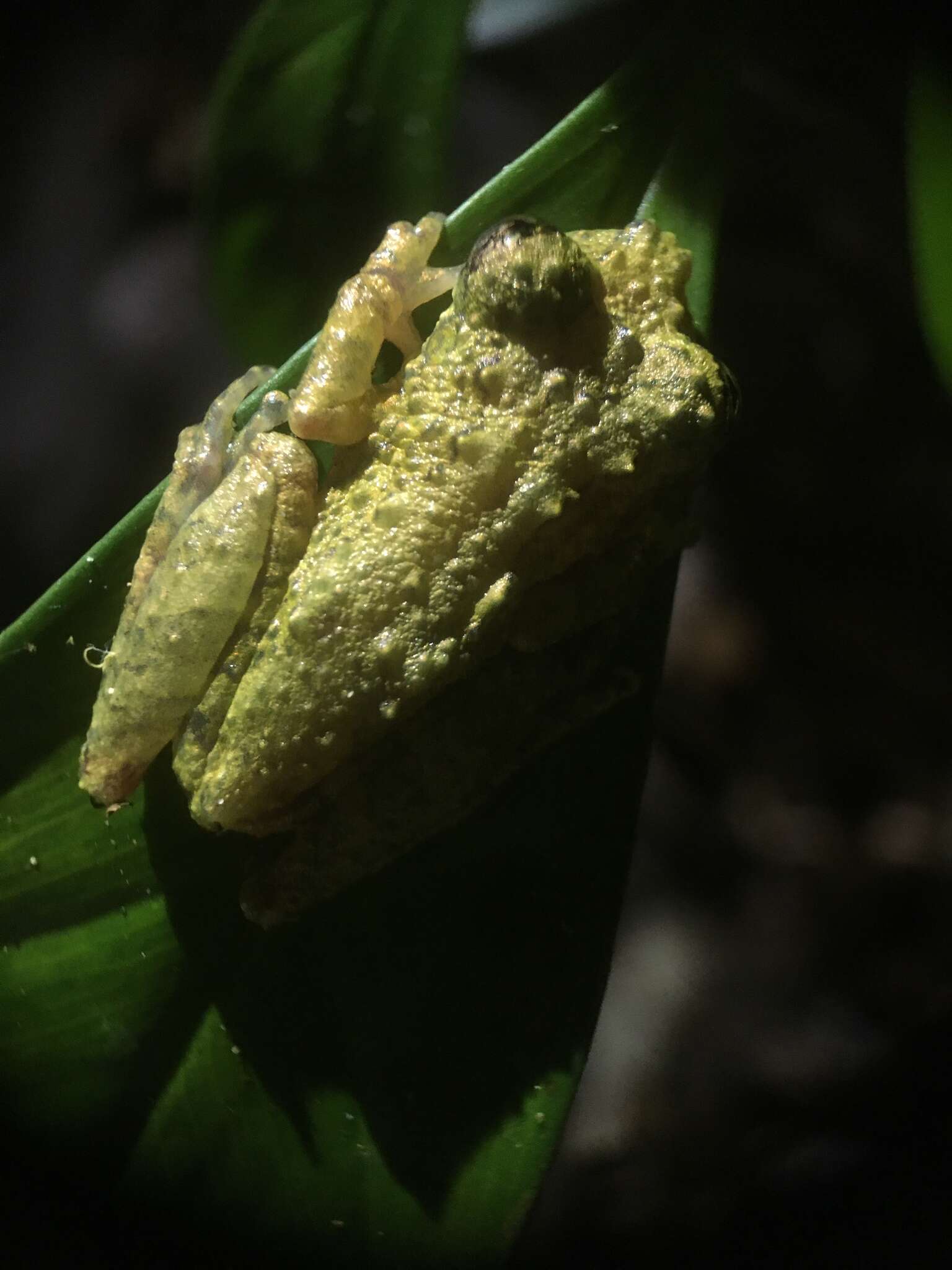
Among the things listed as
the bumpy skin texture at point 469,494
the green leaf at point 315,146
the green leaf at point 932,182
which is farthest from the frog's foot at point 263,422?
the green leaf at point 932,182

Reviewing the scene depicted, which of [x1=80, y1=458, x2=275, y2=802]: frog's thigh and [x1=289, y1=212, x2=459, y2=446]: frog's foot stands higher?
[x1=289, y1=212, x2=459, y2=446]: frog's foot

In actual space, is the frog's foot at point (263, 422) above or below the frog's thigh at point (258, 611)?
above

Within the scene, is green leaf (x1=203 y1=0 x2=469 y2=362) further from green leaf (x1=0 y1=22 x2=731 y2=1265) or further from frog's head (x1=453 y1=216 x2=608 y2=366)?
frog's head (x1=453 y1=216 x2=608 y2=366)

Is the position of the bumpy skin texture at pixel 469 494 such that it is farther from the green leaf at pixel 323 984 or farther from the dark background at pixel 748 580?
the dark background at pixel 748 580

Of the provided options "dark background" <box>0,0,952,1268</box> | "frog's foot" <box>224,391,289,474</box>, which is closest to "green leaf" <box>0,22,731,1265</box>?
"frog's foot" <box>224,391,289,474</box>

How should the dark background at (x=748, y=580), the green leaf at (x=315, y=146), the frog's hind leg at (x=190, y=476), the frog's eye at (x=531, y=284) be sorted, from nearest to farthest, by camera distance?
the frog's eye at (x=531, y=284) → the frog's hind leg at (x=190, y=476) → the green leaf at (x=315, y=146) → the dark background at (x=748, y=580)

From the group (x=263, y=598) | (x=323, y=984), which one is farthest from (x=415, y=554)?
(x=323, y=984)

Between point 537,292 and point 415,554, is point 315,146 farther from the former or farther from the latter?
point 415,554

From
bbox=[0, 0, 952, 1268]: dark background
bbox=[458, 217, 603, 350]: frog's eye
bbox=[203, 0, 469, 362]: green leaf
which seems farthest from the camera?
bbox=[0, 0, 952, 1268]: dark background
